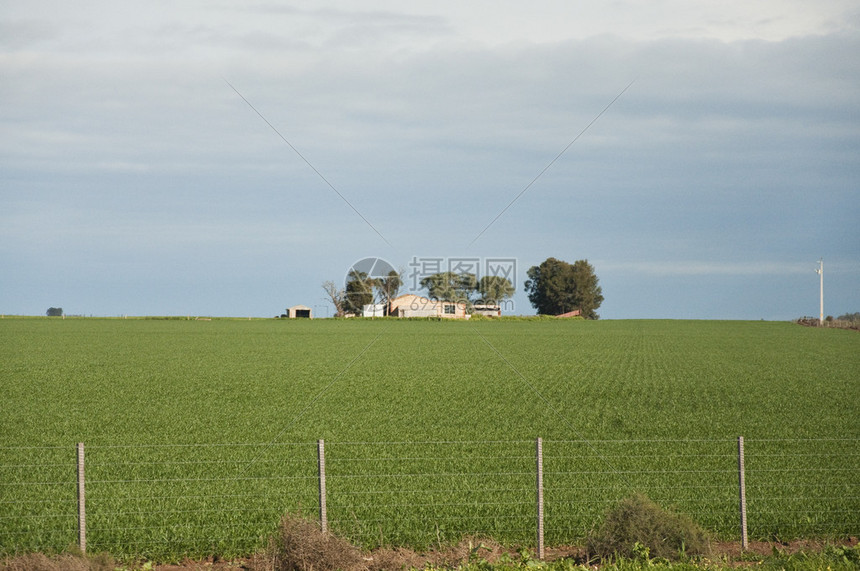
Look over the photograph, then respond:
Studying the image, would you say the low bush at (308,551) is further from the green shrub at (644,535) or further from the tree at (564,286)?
the tree at (564,286)

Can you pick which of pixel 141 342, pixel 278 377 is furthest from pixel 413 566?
pixel 141 342

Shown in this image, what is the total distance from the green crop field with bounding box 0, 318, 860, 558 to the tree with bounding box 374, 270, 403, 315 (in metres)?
92.0

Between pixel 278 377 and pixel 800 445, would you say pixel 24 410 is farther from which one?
pixel 800 445

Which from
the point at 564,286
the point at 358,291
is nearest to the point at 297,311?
the point at 358,291

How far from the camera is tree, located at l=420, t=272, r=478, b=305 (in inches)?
4855

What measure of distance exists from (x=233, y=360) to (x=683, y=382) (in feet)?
85.8

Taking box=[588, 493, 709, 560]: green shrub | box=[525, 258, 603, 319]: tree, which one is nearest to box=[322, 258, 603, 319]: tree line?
box=[525, 258, 603, 319]: tree

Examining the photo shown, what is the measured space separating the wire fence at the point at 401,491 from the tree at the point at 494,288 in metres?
107

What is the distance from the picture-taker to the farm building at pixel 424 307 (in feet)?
412

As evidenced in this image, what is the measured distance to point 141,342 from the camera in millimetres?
65312

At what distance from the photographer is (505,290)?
128625 millimetres

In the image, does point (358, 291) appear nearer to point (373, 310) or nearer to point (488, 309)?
point (373, 310)

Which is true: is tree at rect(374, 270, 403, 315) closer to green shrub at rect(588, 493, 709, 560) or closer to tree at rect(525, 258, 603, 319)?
tree at rect(525, 258, 603, 319)

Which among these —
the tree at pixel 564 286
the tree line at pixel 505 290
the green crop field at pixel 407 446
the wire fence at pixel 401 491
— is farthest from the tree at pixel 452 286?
the wire fence at pixel 401 491
